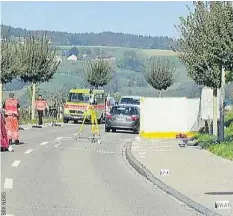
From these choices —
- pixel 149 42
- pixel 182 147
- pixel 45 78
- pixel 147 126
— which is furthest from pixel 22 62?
pixel 149 42

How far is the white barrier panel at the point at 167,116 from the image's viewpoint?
35281 mm

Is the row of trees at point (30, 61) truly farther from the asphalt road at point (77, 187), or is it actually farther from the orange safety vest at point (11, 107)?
the asphalt road at point (77, 187)

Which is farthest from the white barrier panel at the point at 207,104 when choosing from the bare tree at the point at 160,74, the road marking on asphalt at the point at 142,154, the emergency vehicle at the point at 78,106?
the bare tree at the point at 160,74

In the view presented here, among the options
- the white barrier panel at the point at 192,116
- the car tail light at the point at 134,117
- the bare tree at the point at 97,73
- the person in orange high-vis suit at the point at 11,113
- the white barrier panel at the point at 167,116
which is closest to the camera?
the person in orange high-vis suit at the point at 11,113

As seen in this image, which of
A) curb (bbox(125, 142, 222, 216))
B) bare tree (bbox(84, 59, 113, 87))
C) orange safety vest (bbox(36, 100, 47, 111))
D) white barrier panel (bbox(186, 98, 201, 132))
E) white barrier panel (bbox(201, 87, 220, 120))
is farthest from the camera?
bare tree (bbox(84, 59, 113, 87))

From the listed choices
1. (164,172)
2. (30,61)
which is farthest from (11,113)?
(30,61)

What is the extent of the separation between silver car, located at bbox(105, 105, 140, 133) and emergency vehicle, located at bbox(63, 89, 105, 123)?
1104 centimetres

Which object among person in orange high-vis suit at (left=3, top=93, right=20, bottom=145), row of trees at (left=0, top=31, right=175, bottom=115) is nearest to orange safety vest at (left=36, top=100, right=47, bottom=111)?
row of trees at (left=0, top=31, right=175, bottom=115)

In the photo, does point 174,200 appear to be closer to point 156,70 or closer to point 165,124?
point 165,124

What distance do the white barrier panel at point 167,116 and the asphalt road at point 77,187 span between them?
369 inches

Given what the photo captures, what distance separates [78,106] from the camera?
2083 inches

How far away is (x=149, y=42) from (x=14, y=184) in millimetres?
160890

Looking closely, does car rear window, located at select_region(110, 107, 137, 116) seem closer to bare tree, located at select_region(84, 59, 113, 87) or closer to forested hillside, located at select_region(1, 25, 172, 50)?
bare tree, located at select_region(84, 59, 113, 87)

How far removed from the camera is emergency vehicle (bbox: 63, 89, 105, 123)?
52938mm
